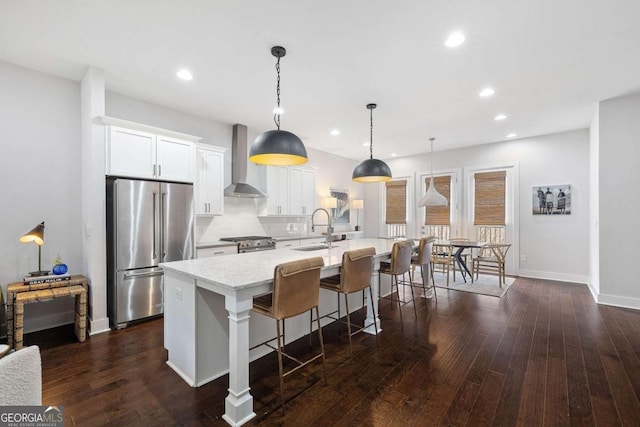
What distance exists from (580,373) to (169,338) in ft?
11.5

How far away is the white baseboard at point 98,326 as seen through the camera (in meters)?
3.15

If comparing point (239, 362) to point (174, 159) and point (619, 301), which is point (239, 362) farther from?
point (619, 301)

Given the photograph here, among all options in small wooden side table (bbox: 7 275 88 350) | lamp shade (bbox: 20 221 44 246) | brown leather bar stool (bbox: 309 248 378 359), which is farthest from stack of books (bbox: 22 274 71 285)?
brown leather bar stool (bbox: 309 248 378 359)

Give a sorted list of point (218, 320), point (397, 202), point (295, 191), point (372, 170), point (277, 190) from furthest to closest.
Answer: point (397, 202), point (295, 191), point (277, 190), point (372, 170), point (218, 320)

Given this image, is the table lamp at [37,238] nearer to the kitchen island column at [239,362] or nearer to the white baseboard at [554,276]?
the kitchen island column at [239,362]

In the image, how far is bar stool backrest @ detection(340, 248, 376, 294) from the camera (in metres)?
2.62

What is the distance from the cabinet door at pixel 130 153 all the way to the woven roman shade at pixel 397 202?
19.7 feet

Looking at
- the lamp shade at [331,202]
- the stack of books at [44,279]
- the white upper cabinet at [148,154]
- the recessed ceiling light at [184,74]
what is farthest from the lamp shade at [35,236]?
the lamp shade at [331,202]

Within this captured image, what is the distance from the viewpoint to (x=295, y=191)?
5980 mm

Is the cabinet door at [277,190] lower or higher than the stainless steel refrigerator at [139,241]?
higher

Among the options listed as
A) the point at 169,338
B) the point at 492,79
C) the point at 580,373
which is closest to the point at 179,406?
the point at 169,338

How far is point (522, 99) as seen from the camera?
4.02 meters

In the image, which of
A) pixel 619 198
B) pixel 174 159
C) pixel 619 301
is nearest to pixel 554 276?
pixel 619 301

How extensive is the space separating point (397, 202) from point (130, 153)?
632 centimetres
